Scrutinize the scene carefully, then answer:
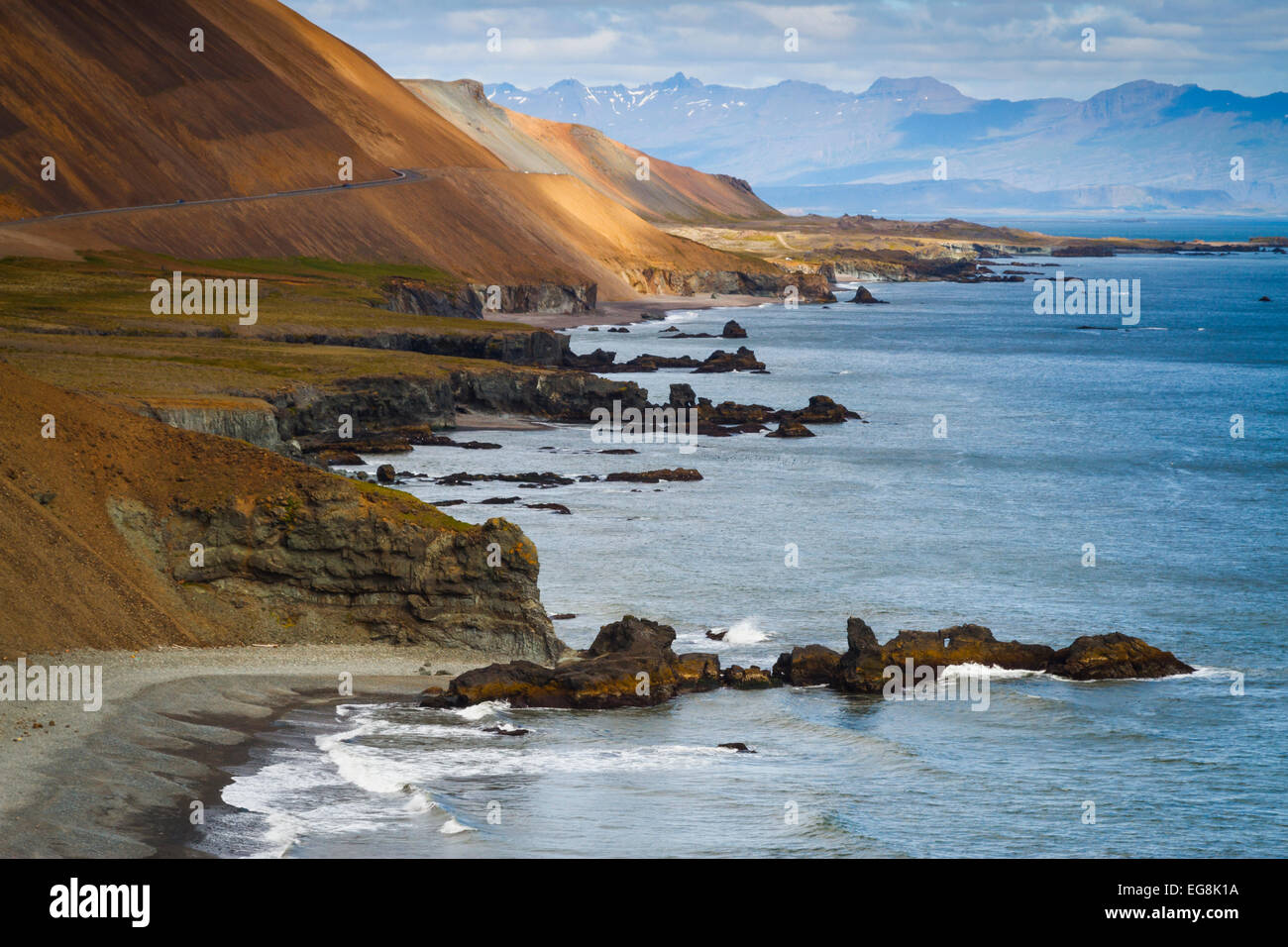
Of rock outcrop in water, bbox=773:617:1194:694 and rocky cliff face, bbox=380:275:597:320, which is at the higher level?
rocky cliff face, bbox=380:275:597:320

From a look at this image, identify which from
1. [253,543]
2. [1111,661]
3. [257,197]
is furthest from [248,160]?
[1111,661]

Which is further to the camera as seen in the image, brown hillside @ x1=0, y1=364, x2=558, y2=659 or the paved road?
the paved road

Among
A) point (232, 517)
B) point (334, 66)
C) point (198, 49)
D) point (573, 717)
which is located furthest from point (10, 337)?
point (334, 66)

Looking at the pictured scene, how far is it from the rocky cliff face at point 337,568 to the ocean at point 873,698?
399cm

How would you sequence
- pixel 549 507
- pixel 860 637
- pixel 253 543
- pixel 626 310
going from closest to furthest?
pixel 253 543 → pixel 860 637 → pixel 549 507 → pixel 626 310

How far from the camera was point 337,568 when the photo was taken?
33188 mm

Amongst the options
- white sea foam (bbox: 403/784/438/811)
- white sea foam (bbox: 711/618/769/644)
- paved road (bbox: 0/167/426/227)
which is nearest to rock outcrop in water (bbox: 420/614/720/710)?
white sea foam (bbox: 711/618/769/644)

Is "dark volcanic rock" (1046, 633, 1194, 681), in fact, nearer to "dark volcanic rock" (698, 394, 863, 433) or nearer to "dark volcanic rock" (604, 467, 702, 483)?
"dark volcanic rock" (604, 467, 702, 483)

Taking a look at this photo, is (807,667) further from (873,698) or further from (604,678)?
(604,678)

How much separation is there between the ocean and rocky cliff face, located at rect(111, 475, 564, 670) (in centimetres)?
399

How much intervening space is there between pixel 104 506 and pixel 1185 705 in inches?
976

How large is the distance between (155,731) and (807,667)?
15.1 m

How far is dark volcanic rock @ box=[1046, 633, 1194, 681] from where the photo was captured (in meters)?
35.4

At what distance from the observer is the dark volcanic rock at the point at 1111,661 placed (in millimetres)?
35375
